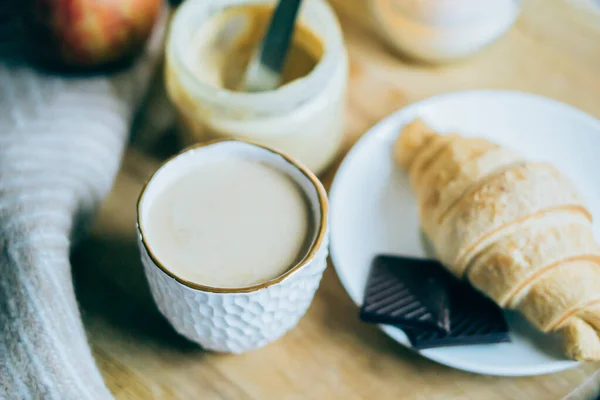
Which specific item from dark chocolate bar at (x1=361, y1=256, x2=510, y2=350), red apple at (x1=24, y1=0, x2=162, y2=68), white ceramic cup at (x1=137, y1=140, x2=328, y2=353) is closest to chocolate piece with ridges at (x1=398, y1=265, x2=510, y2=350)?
dark chocolate bar at (x1=361, y1=256, x2=510, y2=350)

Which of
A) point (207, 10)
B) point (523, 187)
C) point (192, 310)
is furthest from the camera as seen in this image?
point (207, 10)

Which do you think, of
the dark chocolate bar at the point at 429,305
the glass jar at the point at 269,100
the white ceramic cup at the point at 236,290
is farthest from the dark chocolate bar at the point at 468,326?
the glass jar at the point at 269,100

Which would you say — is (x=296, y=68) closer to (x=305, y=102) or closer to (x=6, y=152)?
(x=305, y=102)

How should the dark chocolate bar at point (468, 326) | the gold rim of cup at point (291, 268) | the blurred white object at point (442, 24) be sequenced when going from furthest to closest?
1. the blurred white object at point (442, 24)
2. the dark chocolate bar at point (468, 326)
3. the gold rim of cup at point (291, 268)

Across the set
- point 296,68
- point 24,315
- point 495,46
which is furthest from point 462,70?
point 24,315

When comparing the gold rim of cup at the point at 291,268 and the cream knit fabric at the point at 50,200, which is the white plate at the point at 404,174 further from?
the cream knit fabric at the point at 50,200

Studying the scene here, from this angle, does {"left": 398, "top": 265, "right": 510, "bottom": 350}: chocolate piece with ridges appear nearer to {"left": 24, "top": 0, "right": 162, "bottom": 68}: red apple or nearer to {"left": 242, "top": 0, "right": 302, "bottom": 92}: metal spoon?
{"left": 242, "top": 0, "right": 302, "bottom": 92}: metal spoon

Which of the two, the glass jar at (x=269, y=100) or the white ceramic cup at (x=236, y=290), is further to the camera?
the glass jar at (x=269, y=100)
